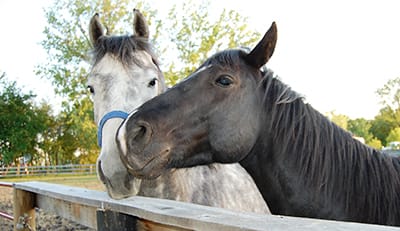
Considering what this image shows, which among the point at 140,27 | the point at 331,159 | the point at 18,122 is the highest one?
the point at 18,122

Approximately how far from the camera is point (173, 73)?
17078 millimetres

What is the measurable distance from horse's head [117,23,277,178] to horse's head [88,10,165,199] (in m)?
0.39

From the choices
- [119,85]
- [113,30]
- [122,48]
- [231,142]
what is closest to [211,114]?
[231,142]

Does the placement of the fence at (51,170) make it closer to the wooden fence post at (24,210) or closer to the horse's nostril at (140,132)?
the wooden fence post at (24,210)

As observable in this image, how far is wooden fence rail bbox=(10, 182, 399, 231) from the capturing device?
1118 millimetres

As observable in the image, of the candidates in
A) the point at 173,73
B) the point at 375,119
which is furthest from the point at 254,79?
the point at 375,119

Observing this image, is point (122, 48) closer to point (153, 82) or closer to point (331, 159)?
point (153, 82)

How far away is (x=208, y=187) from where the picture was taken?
327cm

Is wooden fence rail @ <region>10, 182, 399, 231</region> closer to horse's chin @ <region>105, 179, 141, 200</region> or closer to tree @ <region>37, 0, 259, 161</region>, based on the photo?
horse's chin @ <region>105, 179, 141, 200</region>

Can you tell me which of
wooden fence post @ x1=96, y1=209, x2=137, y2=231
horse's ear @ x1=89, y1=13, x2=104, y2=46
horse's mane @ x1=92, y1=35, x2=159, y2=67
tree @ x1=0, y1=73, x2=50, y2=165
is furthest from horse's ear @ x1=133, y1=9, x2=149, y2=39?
tree @ x1=0, y1=73, x2=50, y2=165

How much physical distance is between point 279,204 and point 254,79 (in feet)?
2.40

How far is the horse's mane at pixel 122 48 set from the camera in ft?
10.3

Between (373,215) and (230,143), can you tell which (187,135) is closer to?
(230,143)

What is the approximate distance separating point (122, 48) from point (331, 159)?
175 centimetres
